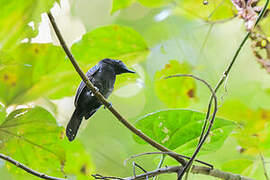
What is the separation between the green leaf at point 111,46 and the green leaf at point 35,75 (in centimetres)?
5

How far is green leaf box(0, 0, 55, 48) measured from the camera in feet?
1.08

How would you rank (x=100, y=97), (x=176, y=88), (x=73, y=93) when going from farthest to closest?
(x=176, y=88) → (x=73, y=93) → (x=100, y=97)

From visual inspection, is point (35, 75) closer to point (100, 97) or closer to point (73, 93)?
point (73, 93)

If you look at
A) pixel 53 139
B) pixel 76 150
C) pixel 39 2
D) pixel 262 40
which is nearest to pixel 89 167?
pixel 76 150

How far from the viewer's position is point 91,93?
78cm

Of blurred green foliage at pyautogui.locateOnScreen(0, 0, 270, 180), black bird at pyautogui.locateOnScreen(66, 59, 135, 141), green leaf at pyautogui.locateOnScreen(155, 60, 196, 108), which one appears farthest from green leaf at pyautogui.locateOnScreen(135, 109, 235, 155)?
green leaf at pyautogui.locateOnScreen(155, 60, 196, 108)

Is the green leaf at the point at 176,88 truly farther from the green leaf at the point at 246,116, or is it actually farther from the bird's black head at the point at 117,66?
the bird's black head at the point at 117,66

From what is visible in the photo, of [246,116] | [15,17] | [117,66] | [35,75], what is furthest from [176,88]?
[15,17]

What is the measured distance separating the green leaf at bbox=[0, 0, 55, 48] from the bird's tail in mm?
393

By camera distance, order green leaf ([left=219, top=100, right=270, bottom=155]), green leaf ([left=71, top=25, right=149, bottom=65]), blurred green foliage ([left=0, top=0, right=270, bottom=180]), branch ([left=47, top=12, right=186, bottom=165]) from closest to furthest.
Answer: branch ([left=47, top=12, right=186, bottom=165]) → blurred green foliage ([left=0, top=0, right=270, bottom=180]) → green leaf ([left=71, top=25, right=149, bottom=65]) → green leaf ([left=219, top=100, right=270, bottom=155])

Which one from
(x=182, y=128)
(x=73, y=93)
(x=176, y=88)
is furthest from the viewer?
(x=176, y=88)

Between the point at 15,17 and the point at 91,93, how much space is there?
1.48 feet

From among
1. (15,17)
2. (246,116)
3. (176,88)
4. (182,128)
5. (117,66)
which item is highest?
(15,17)

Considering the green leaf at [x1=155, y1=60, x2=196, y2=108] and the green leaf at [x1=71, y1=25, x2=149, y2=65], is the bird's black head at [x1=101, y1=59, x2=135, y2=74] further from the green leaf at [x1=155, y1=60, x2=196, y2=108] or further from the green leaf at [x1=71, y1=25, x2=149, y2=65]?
the green leaf at [x1=155, y1=60, x2=196, y2=108]
